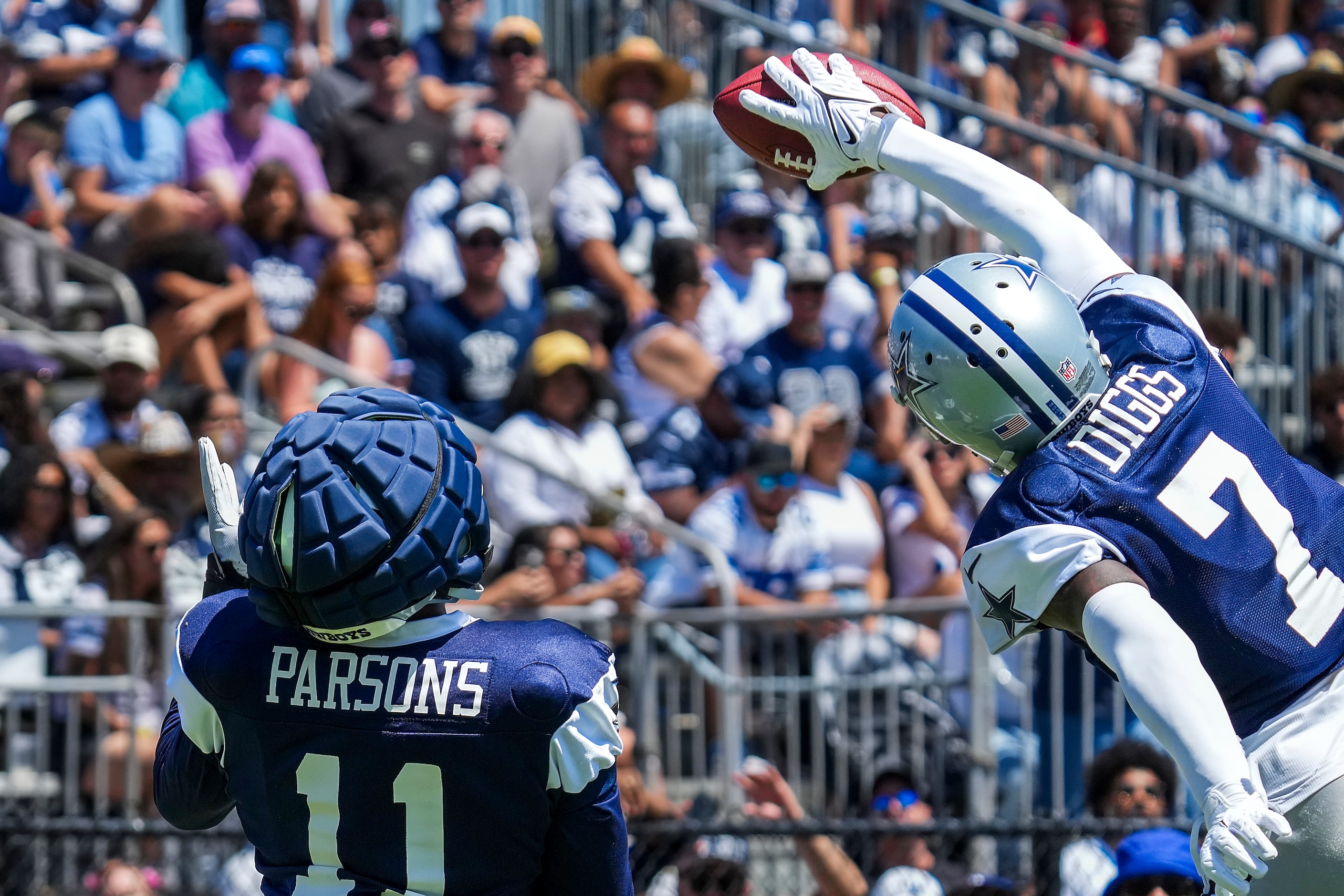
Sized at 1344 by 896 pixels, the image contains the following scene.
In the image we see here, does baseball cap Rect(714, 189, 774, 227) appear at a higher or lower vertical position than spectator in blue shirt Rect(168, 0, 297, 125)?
lower

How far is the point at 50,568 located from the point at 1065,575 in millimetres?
4531

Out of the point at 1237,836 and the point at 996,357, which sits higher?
the point at 996,357

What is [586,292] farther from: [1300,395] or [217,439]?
[1300,395]

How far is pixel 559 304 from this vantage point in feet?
26.4

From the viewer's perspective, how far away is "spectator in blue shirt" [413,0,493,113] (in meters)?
9.64

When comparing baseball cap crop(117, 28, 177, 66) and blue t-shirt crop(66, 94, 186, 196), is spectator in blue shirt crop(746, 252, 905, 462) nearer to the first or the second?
blue t-shirt crop(66, 94, 186, 196)

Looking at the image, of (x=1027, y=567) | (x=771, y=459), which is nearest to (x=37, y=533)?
(x=771, y=459)

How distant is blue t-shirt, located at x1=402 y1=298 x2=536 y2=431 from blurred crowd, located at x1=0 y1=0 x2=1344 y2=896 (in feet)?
0.05

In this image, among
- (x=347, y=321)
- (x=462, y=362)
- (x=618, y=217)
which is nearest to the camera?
(x=347, y=321)

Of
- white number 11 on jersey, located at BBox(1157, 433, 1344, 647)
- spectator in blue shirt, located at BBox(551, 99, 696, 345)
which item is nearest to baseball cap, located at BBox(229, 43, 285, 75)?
spectator in blue shirt, located at BBox(551, 99, 696, 345)

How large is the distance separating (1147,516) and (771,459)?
416cm

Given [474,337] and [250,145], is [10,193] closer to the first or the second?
[250,145]

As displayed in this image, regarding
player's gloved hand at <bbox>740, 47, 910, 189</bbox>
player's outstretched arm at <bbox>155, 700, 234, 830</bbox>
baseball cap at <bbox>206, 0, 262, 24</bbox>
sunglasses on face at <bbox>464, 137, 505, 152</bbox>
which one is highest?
player's gloved hand at <bbox>740, 47, 910, 189</bbox>

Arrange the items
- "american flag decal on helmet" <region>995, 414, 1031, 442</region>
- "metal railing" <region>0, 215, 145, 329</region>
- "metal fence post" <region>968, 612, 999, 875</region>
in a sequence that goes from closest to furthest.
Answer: "american flag decal on helmet" <region>995, 414, 1031, 442</region> < "metal fence post" <region>968, 612, 999, 875</region> < "metal railing" <region>0, 215, 145, 329</region>
